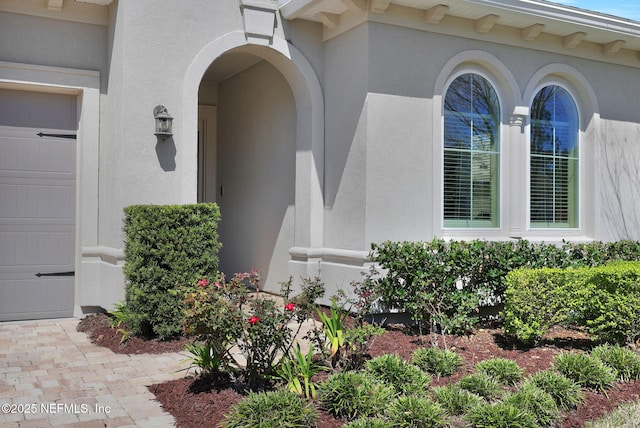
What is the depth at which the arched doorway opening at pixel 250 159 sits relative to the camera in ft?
31.6

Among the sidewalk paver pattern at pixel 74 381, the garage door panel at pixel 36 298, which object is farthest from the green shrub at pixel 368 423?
the garage door panel at pixel 36 298

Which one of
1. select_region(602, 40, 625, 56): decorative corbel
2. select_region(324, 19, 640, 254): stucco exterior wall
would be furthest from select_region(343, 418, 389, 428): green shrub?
select_region(602, 40, 625, 56): decorative corbel

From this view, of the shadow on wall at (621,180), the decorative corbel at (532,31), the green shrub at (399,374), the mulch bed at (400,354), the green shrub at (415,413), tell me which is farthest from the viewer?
the shadow on wall at (621,180)

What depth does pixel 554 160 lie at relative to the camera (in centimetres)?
958

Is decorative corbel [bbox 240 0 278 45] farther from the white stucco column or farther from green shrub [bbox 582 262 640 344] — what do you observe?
green shrub [bbox 582 262 640 344]

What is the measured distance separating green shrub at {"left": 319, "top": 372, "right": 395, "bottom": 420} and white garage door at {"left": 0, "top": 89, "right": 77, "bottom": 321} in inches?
196

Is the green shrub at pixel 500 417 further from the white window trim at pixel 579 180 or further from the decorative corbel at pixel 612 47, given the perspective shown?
the decorative corbel at pixel 612 47

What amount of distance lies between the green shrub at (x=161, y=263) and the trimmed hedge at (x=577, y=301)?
3392 mm

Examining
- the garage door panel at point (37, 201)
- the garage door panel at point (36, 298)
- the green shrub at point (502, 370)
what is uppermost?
the garage door panel at point (37, 201)

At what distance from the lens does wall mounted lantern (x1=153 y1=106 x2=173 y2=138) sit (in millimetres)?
7633

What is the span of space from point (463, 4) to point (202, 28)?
10.9 feet

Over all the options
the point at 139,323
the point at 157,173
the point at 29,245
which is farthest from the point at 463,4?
A: the point at 29,245

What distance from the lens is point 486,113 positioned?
892cm

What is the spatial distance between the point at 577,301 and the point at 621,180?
4.25 m
